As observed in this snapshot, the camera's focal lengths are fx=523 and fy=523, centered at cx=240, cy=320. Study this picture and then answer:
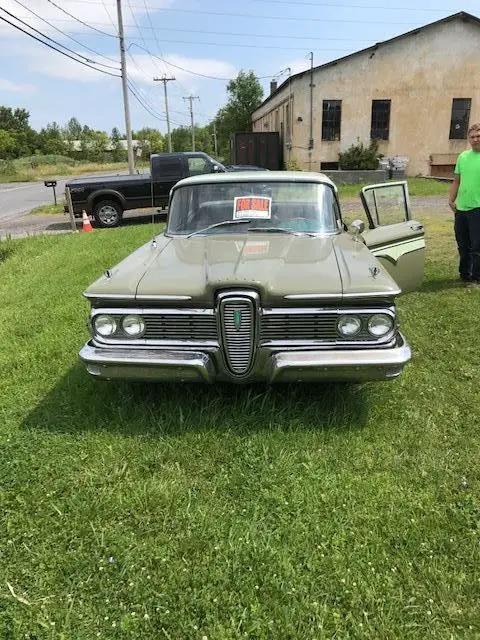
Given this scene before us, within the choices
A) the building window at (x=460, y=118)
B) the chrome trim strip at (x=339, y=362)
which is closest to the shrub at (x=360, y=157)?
the building window at (x=460, y=118)

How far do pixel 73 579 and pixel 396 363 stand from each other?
6.67ft

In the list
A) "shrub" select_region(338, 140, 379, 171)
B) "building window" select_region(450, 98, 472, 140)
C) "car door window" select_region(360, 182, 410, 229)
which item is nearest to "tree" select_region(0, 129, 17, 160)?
"shrub" select_region(338, 140, 379, 171)

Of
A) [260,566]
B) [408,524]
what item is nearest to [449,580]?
[408,524]

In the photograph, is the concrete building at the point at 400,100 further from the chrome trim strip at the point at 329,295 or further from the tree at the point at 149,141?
the tree at the point at 149,141

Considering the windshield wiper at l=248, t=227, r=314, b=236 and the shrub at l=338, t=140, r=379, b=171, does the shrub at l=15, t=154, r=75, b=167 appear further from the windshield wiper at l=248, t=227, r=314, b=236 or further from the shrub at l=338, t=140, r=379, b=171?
the windshield wiper at l=248, t=227, r=314, b=236

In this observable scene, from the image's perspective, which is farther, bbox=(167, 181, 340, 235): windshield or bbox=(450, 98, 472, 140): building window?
bbox=(450, 98, 472, 140): building window

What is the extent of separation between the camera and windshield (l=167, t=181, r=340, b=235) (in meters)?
4.23

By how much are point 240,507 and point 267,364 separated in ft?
2.75

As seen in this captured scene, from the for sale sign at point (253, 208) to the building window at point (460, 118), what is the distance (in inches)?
938

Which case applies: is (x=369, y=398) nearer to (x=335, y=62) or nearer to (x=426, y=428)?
(x=426, y=428)

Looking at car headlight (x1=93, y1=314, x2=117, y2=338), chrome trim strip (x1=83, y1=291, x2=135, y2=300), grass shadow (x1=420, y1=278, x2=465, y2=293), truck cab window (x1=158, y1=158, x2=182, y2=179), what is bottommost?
grass shadow (x1=420, y1=278, x2=465, y2=293)

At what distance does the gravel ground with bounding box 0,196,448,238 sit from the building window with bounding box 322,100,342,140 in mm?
8551

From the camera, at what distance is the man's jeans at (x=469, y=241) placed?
19.7ft

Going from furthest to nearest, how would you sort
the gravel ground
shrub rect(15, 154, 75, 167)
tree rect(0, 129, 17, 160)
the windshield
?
tree rect(0, 129, 17, 160), shrub rect(15, 154, 75, 167), the gravel ground, the windshield
